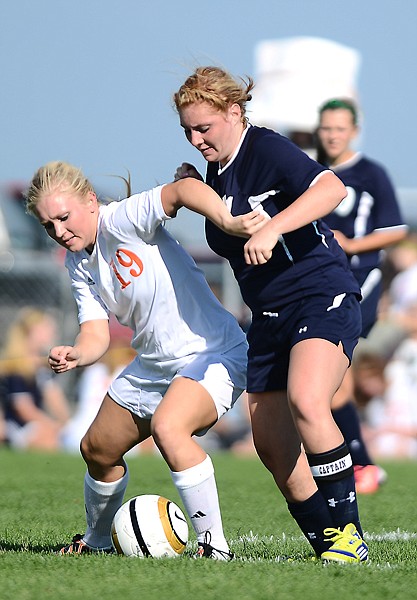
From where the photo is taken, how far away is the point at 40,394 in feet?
43.5

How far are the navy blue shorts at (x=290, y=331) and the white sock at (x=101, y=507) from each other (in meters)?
0.86

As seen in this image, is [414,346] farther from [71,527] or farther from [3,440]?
[71,527]

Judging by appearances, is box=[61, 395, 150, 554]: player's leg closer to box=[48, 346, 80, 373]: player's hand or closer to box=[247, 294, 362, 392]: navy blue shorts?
box=[48, 346, 80, 373]: player's hand

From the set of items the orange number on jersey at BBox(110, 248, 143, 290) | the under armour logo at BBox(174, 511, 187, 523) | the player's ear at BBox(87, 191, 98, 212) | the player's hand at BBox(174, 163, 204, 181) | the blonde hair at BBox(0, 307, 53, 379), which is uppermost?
the player's hand at BBox(174, 163, 204, 181)

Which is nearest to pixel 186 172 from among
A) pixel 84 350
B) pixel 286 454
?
pixel 84 350

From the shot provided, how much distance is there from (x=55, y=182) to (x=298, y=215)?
44.5 inches

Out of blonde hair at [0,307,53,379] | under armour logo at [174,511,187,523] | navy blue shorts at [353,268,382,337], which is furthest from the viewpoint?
blonde hair at [0,307,53,379]

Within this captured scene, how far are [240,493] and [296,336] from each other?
12.0ft

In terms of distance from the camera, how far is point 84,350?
4.98m

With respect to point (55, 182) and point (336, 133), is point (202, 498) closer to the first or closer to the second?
point (55, 182)

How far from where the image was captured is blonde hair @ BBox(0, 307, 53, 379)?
13.3 metres

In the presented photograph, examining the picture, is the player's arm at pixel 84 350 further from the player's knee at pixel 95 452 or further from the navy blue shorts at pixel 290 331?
the navy blue shorts at pixel 290 331

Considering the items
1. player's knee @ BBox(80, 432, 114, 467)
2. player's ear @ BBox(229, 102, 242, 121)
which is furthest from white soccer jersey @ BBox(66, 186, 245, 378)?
player's ear @ BBox(229, 102, 242, 121)

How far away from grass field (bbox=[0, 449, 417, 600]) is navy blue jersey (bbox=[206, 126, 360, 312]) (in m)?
1.11
